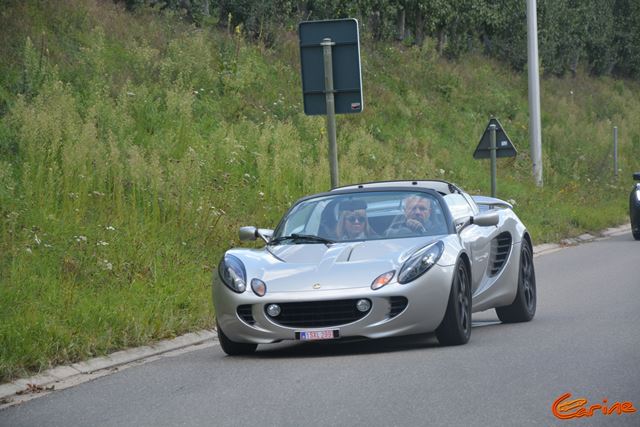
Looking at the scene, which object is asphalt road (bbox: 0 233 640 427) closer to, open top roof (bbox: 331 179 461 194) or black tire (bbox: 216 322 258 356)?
black tire (bbox: 216 322 258 356)

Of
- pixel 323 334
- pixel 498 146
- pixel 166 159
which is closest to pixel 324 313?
pixel 323 334

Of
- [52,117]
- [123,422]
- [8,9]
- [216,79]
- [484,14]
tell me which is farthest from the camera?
[484,14]

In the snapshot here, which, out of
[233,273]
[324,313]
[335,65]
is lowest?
[324,313]

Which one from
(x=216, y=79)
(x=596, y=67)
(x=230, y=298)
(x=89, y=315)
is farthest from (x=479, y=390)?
(x=596, y=67)

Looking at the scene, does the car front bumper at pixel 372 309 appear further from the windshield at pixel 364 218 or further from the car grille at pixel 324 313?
the windshield at pixel 364 218

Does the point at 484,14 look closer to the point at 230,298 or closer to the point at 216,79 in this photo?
the point at 216,79

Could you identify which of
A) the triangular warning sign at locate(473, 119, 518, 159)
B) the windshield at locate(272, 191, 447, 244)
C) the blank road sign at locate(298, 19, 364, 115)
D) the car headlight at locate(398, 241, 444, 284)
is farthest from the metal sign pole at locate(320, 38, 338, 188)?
the triangular warning sign at locate(473, 119, 518, 159)

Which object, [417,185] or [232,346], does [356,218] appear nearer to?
[417,185]

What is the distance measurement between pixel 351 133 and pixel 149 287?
16.4 meters

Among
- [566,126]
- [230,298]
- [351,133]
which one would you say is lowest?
[566,126]

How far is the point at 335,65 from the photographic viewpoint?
17.4m

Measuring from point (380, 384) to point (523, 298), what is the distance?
184 inches

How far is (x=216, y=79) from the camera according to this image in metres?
27.9

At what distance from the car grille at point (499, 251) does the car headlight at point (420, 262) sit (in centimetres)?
202
